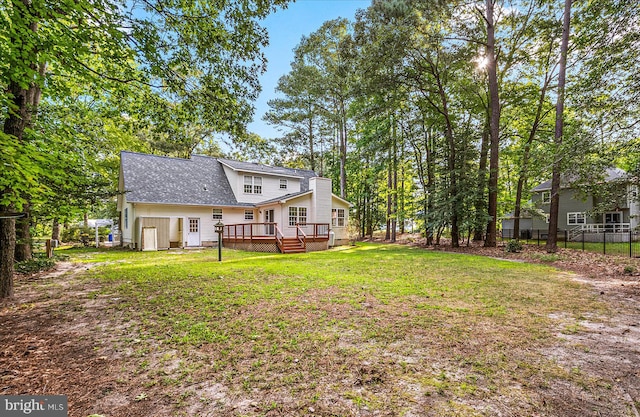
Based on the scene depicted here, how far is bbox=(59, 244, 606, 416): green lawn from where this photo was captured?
7.79 ft

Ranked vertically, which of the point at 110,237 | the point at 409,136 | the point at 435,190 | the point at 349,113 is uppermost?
the point at 349,113

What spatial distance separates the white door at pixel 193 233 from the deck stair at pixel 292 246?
6.86 metres

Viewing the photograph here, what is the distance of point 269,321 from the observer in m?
4.11

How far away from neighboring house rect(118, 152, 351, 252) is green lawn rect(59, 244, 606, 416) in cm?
948

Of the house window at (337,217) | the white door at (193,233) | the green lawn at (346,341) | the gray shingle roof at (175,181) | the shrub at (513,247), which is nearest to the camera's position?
the green lawn at (346,341)

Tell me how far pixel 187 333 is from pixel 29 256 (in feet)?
30.5

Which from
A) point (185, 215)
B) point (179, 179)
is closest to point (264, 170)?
point (179, 179)

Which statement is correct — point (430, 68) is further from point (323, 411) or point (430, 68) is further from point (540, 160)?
point (323, 411)

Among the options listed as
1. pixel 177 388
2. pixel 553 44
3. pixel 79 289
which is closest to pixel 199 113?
pixel 79 289

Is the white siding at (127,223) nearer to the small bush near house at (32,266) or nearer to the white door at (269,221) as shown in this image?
the white door at (269,221)

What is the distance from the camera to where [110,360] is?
3018 mm

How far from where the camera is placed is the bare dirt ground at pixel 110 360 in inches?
88.2

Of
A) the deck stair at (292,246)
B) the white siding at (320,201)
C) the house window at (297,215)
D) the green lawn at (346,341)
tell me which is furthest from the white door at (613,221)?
the deck stair at (292,246)

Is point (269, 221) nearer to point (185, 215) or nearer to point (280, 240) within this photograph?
point (280, 240)
